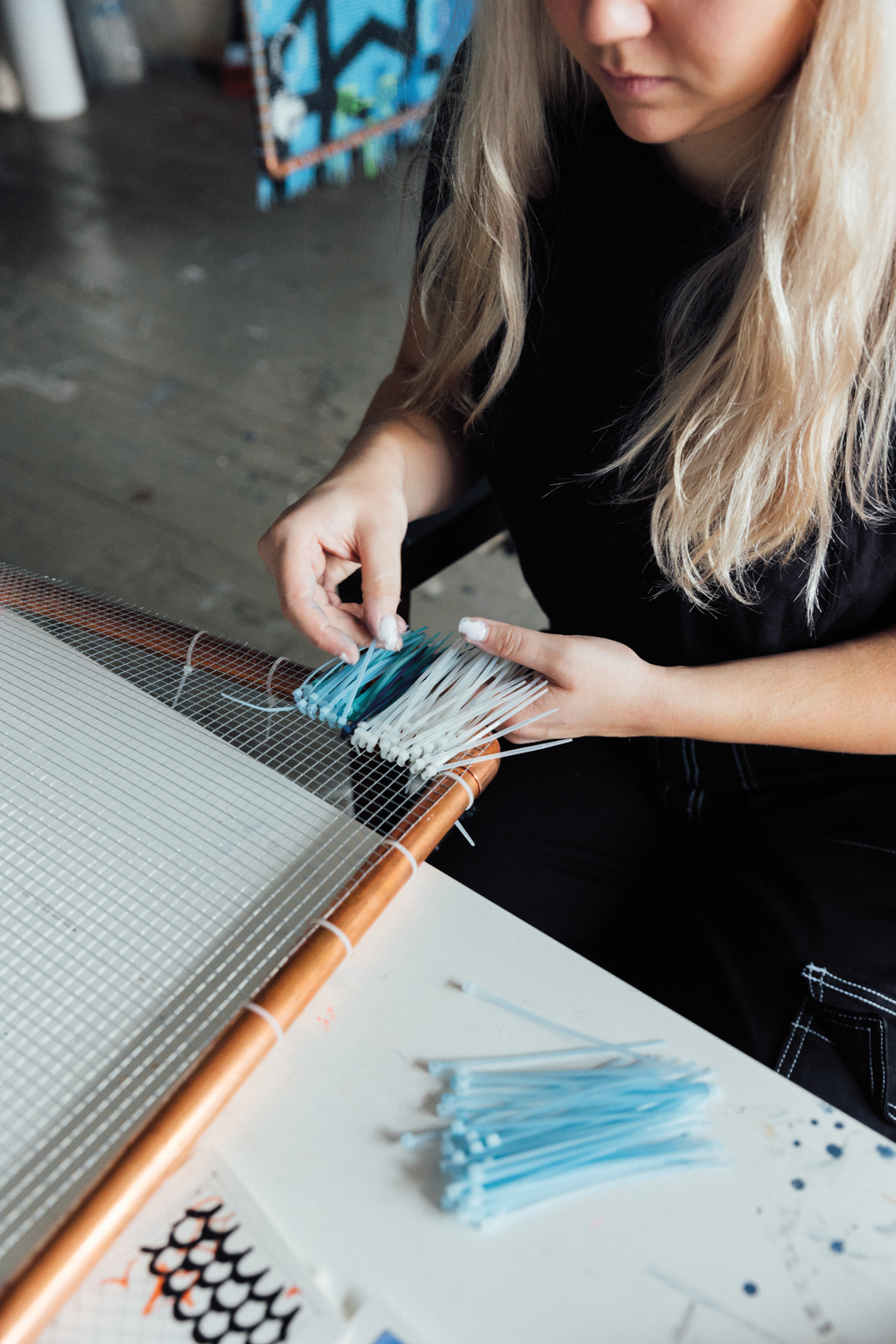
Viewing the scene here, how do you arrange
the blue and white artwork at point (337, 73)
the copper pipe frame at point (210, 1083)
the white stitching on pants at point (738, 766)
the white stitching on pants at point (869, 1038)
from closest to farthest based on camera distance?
the copper pipe frame at point (210, 1083)
the white stitching on pants at point (869, 1038)
the white stitching on pants at point (738, 766)
the blue and white artwork at point (337, 73)

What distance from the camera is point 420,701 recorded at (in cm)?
78

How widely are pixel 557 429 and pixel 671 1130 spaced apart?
2.07 ft

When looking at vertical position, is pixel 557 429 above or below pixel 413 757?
above

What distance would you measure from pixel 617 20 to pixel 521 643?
17.0 inches

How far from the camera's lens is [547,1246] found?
508 millimetres

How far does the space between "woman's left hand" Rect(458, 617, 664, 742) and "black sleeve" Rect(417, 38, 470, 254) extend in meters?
0.48

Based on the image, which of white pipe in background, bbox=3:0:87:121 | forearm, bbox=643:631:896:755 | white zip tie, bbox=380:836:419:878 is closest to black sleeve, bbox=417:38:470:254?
forearm, bbox=643:631:896:755

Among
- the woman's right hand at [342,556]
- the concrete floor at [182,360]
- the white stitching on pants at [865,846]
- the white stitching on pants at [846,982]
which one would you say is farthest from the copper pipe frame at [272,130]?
the white stitching on pants at [846,982]

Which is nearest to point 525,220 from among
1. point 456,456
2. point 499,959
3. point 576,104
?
point 576,104

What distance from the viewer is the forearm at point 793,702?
2.74 feet

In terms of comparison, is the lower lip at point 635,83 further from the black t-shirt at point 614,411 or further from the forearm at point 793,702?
Answer: the forearm at point 793,702

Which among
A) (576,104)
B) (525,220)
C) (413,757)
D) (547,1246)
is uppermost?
(576,104)

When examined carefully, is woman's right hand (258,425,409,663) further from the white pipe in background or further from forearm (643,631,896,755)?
the white pipe in background

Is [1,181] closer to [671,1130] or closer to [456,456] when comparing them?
[456,456]
